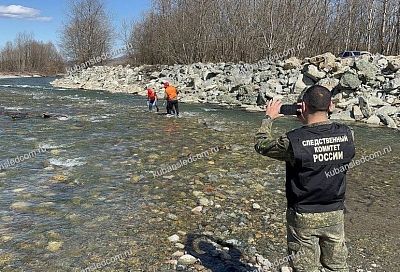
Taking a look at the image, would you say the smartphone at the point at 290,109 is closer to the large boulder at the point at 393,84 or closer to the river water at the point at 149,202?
the river water at the point at 149,202

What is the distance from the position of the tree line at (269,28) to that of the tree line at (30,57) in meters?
74.7

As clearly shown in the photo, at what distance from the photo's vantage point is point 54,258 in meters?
5.38

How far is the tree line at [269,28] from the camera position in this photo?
45.1 metres

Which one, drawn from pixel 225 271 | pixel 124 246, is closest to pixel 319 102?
pixel 225 271

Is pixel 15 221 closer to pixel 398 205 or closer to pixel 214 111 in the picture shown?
pixel 398 205

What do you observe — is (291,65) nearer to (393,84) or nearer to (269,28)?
(393,84)

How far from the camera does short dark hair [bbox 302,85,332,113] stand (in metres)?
3.52

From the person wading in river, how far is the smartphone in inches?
1.8

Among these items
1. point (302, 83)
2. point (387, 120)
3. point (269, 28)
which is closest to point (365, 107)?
point (387, 120)

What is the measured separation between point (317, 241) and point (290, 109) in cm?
127

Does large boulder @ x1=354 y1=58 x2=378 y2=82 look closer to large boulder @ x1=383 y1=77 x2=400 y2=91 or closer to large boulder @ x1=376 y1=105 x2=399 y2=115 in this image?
large boulder @ x1=383 y1=77 x2=400 y2=91

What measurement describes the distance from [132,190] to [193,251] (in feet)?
10.2

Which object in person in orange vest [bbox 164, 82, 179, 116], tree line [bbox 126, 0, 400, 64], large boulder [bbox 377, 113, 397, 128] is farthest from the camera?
tree line [bbox 126, 0, 400, 64]

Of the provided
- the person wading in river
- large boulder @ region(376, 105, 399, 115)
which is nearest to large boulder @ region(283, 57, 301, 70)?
large boulder @ region(376, 105, 399, 115)
